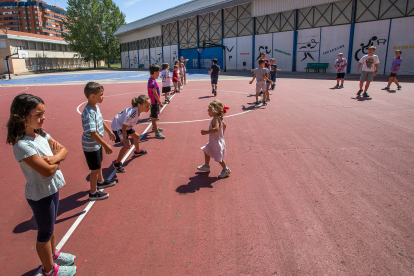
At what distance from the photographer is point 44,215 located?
2570mm

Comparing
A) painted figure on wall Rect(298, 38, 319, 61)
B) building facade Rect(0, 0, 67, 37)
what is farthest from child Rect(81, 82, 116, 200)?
building facade Rect(0, 0, 67, 37)

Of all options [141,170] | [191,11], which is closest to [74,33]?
[191,11]

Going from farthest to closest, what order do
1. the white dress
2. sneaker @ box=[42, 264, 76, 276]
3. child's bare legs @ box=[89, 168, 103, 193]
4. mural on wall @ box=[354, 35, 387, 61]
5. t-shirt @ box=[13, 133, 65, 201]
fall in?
1. mural on wall @ box=[354, 35, 387, 61]
2. the white dress
3. child's bare legs @ box=[89, 168, 103, 193]
4. sneaker @ box=[42, 264, 76, 276]
5. t-shirt @ box=[13, 133, 65, 201]

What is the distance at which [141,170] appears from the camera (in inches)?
208

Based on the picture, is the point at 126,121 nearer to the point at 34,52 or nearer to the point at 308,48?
the point at 308,48

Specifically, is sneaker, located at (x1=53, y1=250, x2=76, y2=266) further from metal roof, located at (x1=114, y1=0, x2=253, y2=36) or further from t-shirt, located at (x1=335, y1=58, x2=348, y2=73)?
metal roof, located at (x1=114, y1=0, x2=253, y2=36)

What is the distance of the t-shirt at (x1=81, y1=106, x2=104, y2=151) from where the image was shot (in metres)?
3.81

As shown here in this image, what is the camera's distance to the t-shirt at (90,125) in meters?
3.81

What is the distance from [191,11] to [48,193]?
1617 inches

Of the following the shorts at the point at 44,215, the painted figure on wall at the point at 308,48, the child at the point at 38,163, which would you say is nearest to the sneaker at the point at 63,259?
the child at the point at 38,163

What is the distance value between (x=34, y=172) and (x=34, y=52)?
7158 centimetres

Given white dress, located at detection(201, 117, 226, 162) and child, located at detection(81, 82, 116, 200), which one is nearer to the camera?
child, located at detection(81, 82, 116, 200)

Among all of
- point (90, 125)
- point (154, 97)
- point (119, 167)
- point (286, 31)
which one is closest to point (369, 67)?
point (154, 97)

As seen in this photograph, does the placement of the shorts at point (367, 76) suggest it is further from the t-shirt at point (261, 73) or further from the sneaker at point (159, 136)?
the sneaker at point (159, 136)
